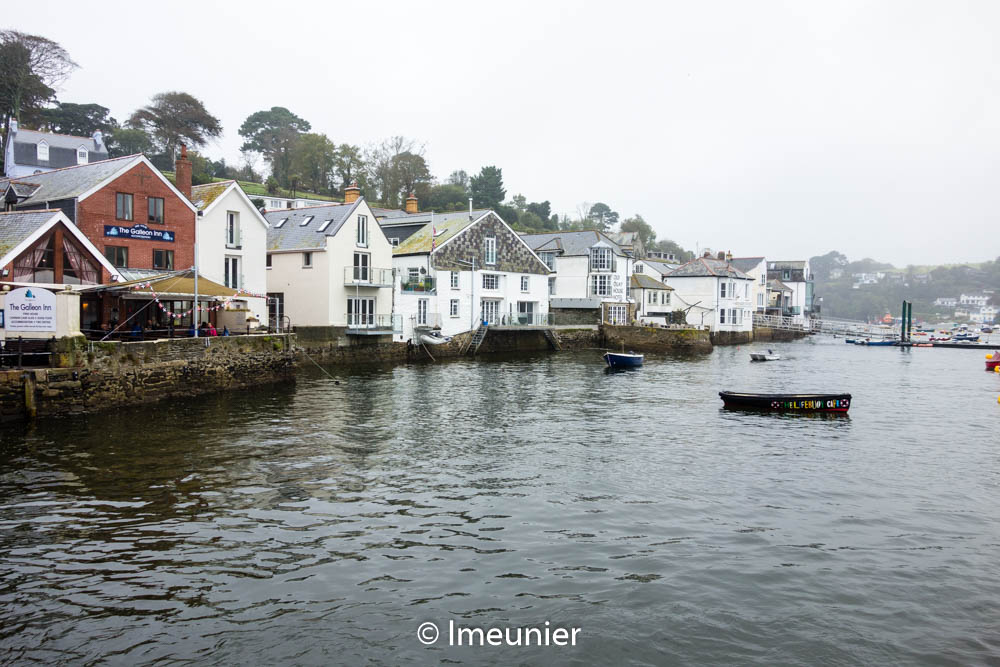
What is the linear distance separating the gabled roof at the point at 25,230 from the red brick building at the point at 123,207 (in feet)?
14.2

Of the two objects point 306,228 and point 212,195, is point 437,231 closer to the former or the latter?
point 306,228

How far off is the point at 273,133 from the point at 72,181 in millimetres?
90123

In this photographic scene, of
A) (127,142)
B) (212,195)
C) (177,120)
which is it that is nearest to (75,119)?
(127,142)

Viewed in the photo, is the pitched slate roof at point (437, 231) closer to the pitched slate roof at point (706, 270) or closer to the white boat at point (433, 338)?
the white boat at point (433, 338)

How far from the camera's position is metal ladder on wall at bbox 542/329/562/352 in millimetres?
65625

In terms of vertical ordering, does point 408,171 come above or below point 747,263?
above

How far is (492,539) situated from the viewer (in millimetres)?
13531

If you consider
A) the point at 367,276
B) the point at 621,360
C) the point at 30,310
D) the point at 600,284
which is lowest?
the point at 621,360

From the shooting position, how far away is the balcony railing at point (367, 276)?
5003 centimetres

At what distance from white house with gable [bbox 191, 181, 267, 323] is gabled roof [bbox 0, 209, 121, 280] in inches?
402

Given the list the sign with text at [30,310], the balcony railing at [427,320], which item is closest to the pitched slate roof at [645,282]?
the balcony railing at [427,320]

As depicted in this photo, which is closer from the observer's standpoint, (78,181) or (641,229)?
(78,181)

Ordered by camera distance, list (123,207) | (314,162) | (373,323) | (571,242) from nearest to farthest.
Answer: (123,207) → (373,323) → (571,242) → (314,162)
